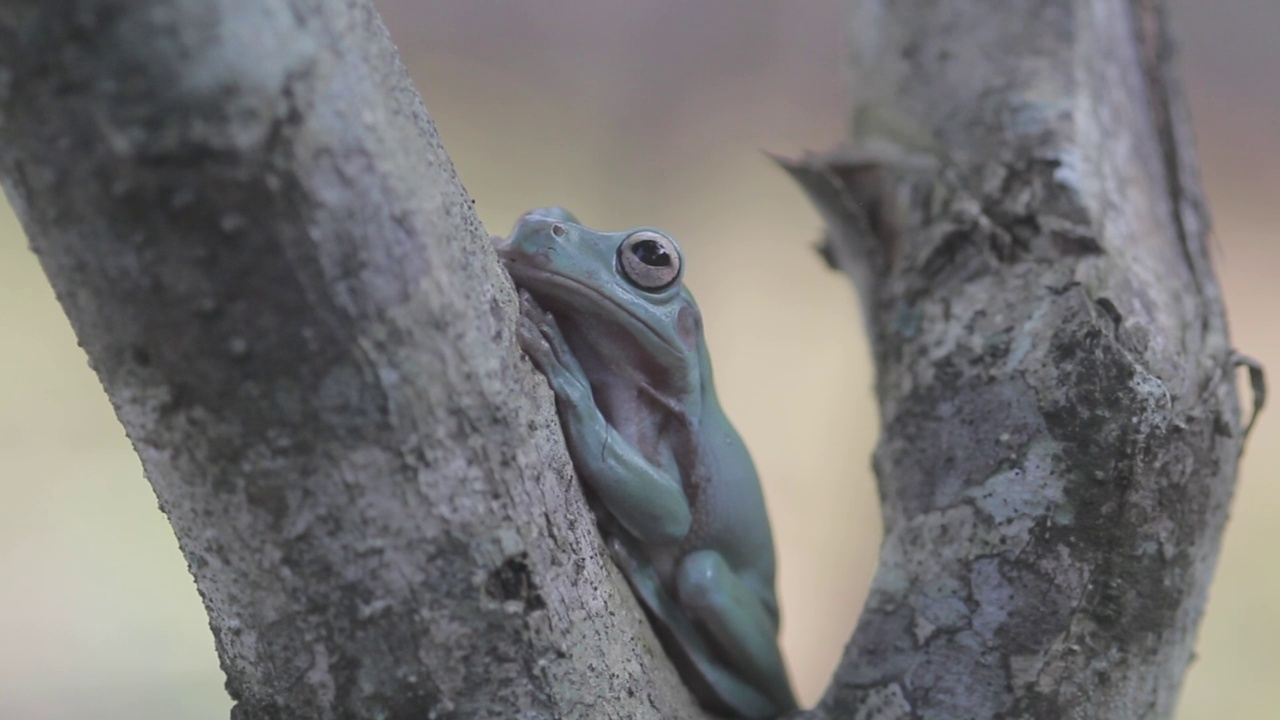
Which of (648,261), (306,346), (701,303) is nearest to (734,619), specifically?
(648,261)

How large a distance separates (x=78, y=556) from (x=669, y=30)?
10.7 ft

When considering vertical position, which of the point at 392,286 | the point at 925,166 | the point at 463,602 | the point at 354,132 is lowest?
the point at 463,602

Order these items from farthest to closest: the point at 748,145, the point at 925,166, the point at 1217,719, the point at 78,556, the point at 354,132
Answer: the point at 748,145
the point at 1217,719
the point at 78,556
the point at 925,166
the point at 354,132

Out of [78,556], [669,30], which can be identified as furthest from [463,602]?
[669,30]

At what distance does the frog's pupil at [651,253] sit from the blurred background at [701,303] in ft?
5.59

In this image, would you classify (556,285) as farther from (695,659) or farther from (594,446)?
(695,659)

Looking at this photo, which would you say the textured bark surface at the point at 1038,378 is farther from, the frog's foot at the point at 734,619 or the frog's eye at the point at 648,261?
the frog's eye at the point at 648,261

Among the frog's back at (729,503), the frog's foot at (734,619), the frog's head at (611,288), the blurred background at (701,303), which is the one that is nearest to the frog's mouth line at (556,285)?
the frog's head at (611,288)

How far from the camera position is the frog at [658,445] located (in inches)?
48.3

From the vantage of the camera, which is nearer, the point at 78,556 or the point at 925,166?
the point at 925,166

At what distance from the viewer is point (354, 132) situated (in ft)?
2.38

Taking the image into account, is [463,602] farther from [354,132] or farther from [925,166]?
[925,166]

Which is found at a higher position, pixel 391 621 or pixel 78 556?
pixel 78 556

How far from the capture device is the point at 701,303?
4.00 m
